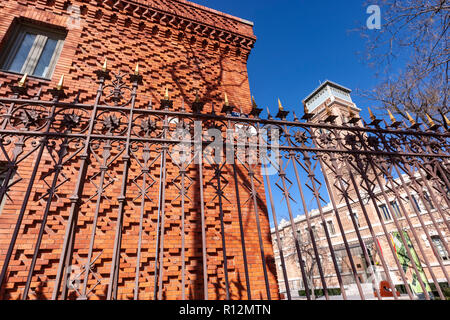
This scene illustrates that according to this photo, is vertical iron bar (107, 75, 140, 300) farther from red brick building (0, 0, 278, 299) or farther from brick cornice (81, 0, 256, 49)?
brick cornice (81, 0, 256, 49)

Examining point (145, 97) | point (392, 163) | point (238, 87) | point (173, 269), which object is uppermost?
point (238, 87)

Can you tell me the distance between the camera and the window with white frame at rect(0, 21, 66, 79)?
16.7 ft

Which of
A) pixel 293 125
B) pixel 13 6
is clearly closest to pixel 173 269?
pixel 293 125

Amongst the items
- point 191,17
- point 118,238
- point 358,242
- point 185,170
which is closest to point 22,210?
point 118,238

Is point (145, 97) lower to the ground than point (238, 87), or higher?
lower

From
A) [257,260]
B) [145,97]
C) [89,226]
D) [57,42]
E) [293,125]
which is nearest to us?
[293,125]

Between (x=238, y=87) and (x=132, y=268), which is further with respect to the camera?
(x=238, y=87)

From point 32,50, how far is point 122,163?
385cm

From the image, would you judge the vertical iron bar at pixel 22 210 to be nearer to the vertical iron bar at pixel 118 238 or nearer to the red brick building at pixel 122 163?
the red brick building at pixel 122 163

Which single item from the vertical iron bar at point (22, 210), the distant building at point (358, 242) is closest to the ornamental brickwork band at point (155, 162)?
the vertical iron bar at point (22, 210)

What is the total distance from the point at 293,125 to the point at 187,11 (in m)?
5.91

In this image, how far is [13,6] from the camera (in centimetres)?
549

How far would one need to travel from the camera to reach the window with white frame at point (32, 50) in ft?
16.7
